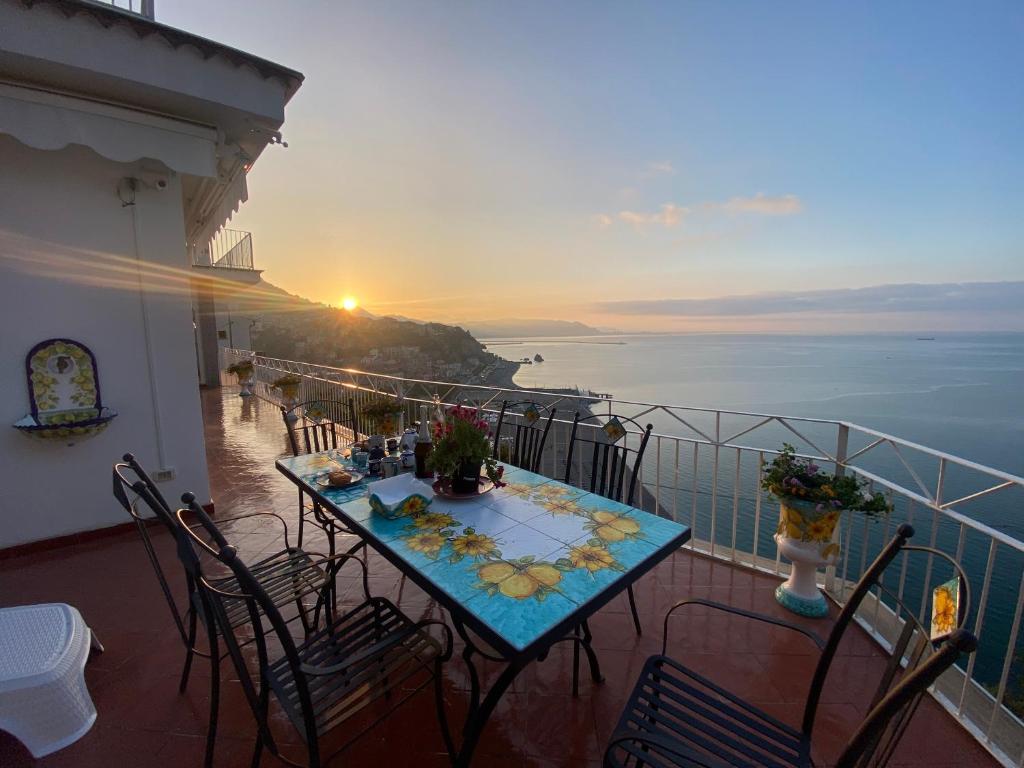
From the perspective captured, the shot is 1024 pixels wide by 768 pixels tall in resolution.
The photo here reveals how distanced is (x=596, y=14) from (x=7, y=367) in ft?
18.2

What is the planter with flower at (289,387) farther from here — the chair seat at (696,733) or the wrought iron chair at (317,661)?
the chair seat at (696,733)

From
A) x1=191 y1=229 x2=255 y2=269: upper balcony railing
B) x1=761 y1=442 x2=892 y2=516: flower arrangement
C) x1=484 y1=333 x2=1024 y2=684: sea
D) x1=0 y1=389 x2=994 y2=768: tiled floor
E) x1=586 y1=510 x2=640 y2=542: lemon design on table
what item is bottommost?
x1=484 y1=333 x2=1024 y2=684: sea

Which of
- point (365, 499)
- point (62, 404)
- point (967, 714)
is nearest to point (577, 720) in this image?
point (365, 499)

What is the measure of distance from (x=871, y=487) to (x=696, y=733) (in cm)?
185

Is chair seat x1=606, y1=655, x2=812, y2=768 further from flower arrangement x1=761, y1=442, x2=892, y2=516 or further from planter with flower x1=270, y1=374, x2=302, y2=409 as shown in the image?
planter with flower x1=270, y1=374, x2=302, y2=409

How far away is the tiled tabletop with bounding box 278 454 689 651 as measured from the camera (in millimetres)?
1162

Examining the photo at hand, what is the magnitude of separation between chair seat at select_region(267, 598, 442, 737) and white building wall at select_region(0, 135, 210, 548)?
2760mm

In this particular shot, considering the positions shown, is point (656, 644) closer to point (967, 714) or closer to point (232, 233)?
point (967, 714)

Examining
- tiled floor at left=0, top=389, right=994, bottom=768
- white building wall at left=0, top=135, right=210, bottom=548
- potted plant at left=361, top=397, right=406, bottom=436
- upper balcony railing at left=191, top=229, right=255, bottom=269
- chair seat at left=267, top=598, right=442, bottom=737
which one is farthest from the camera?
upper balcony railing at left=191, top=229, right=255, bottom=269

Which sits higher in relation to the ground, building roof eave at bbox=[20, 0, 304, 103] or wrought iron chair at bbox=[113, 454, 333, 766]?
building roof eave at bbox=[20, 0, 304, 103]

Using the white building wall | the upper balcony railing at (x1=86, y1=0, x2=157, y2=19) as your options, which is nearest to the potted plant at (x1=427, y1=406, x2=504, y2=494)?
the white building wall

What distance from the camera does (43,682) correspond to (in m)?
1.30

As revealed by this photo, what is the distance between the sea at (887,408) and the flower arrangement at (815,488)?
0.18 m

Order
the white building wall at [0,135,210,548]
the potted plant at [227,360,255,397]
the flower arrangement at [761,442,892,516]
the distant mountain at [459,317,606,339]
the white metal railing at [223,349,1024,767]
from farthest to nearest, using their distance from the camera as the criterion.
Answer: the distant mountain at [459,317,606,339], the potted plant at [227,360,255,397], the white building wall at [0,135,210,548], the flower arrangement at [761,442,892,516], the white metal railing at [223,349,1024,767]
